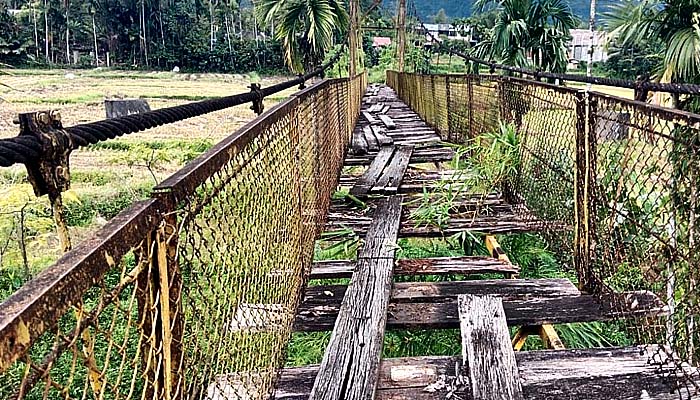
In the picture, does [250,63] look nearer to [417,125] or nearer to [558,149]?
[417,125]

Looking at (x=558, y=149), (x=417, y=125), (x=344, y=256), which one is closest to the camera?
(x=558, y=149)

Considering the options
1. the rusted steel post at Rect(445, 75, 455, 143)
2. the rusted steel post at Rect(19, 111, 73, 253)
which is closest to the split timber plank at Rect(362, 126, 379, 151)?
the rusted steel post at Rect(445, 75, 455, 143)

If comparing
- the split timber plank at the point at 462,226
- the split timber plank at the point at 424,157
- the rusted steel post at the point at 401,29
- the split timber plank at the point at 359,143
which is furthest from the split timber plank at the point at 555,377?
the rusted steel post at the point at 401,29

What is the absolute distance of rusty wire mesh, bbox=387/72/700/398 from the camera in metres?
2.15

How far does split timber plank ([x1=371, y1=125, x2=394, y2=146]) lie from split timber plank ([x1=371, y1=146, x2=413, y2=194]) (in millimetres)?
345

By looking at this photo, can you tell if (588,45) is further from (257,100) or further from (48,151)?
(48,151)

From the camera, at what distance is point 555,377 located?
2133mm

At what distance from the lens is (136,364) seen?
34.7 inches

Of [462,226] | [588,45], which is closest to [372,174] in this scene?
[462,226]

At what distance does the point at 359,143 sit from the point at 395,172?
5.63 ft

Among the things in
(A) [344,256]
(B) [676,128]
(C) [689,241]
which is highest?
(B) [676,128]

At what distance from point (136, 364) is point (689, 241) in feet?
7.41

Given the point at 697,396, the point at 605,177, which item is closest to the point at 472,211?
the point at 605,177

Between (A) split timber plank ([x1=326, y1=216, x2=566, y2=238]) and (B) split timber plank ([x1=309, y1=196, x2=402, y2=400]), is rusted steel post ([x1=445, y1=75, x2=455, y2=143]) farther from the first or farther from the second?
(B) split timber plank ([x1=309, y1=196, x2=402, y2=400])
